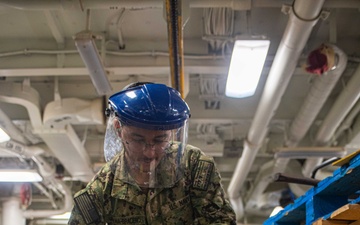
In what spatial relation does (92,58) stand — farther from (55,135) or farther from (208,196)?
(208,196)

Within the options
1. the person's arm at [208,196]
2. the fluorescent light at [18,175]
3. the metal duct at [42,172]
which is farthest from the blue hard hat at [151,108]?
the fluorescent light at [18,175]

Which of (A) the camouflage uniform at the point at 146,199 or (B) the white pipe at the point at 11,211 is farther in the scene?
(B) the white pipe at the point at 11,211

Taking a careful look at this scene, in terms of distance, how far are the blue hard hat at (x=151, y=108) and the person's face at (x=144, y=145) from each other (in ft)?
0.12

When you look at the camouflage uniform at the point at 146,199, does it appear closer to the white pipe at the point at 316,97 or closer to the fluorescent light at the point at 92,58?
the fluorescent light at the point at 92,58

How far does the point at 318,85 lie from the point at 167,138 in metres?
2.56

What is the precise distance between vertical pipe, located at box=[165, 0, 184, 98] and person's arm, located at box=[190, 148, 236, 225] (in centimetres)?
101

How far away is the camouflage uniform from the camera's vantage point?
2.01 metres

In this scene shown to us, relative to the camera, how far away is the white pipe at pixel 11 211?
786 cm

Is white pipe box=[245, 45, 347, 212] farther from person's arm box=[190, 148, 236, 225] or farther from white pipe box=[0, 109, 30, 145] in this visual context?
white pipe box=[0, 109, 30, 145]

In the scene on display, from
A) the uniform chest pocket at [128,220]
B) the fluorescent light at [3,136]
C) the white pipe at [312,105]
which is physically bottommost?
the uniform chest pocket at [128,220]

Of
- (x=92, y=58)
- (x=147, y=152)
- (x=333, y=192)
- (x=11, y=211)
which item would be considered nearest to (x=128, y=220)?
(x=147, y=152)

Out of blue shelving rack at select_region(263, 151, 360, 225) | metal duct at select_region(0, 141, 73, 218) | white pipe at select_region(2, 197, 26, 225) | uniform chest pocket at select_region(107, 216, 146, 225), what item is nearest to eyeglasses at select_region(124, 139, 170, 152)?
uniform chest pocket at select_region(107, 216, 146, 225)

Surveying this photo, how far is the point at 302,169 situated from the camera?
654cm

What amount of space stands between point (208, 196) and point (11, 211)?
261 inches
